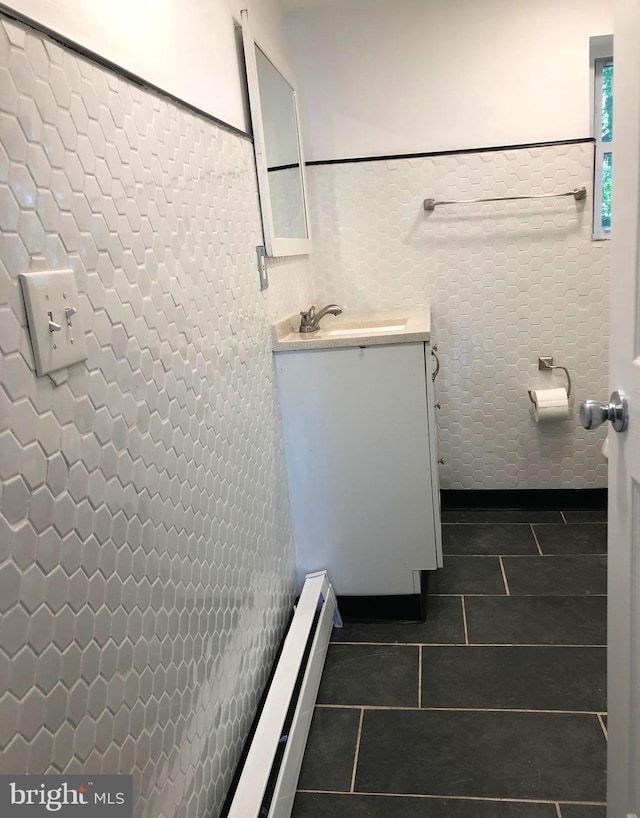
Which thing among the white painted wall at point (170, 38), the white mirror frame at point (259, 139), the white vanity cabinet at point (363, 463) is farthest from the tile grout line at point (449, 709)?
the white painted wall at point (170, 38)

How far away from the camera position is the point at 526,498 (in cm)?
323

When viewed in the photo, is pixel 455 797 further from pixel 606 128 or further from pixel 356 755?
pixel 606 128

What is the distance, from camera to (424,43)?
2.86 m

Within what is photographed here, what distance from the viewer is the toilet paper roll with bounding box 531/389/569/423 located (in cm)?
296

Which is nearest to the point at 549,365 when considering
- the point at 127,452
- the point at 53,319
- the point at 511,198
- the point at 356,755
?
the point at 511,198

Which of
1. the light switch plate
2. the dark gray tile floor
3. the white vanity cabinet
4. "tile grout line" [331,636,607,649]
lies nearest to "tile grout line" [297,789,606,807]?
the dark gray tile floor

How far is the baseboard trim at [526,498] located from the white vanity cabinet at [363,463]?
957 mm

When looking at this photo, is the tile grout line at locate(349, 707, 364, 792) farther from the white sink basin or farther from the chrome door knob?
the white sink basin

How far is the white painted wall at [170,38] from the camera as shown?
107cm

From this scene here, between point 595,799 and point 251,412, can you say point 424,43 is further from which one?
point 595,799

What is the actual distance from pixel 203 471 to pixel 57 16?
92 cm

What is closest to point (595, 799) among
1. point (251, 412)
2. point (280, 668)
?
point (280, 668)

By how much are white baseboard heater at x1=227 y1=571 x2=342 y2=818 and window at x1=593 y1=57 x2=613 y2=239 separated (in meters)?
1.95

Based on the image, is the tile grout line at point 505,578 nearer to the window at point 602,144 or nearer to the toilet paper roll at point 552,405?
the toilet paper roll at point 552,405
